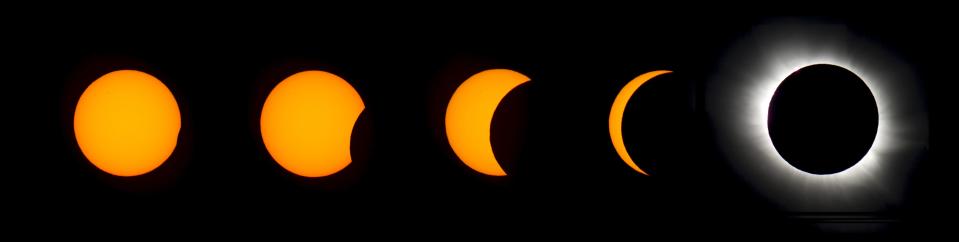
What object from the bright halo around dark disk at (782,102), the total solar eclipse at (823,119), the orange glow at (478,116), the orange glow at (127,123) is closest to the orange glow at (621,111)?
the bright halo around dark disk at (782,102)

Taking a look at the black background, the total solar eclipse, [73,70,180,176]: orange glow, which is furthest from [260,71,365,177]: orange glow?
the total solar eclipse

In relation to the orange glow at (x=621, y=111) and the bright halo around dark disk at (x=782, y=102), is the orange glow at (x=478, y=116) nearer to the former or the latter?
the orange glow at (x=621, y=111)

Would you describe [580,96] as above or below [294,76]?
below

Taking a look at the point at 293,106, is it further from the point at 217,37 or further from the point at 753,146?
the point at 753,146

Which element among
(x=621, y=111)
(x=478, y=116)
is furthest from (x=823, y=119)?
(x=478, y=116)

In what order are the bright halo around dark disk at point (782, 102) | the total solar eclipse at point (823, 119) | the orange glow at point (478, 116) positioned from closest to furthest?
the total solar eclipse at point (823, 119), the bright halo around dark disk at point (782, 102), the orange glow at point (478, 116)

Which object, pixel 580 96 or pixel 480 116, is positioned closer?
pixel 580 96

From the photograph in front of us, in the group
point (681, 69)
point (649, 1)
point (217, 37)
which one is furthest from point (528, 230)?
point (217, 37)
